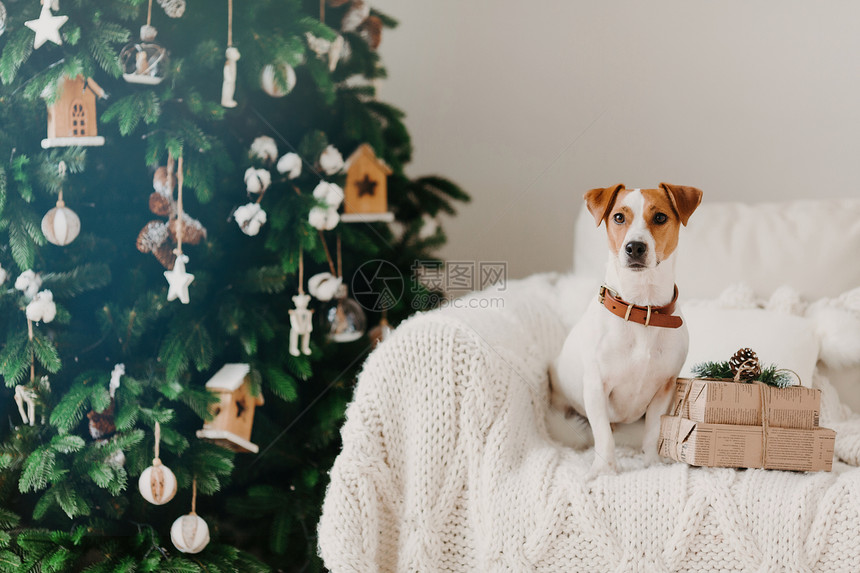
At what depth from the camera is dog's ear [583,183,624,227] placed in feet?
3.55

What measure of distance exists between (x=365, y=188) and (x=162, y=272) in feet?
1.54

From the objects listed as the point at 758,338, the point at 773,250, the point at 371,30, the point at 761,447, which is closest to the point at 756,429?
the point at 761,447

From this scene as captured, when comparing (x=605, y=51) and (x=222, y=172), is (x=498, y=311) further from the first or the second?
(x=605, y=51)

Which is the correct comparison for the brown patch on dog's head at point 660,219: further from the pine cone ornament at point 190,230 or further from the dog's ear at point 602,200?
the pine cone ornament at point 190,230

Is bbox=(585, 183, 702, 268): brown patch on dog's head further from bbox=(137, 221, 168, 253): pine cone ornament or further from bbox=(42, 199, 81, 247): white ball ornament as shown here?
bbox=(42, 199, 81, 247): white ball ornament

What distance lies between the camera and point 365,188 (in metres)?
1.51

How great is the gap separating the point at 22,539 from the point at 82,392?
316 mm

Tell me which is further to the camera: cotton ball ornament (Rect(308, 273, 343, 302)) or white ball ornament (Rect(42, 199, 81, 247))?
cotton ball ornament (Rect(308, 273, 343, 302))

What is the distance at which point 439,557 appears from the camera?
42.1 inches

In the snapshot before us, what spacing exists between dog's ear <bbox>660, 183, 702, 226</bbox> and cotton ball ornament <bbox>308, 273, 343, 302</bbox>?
0.70 m

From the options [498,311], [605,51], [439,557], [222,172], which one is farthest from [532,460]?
[605,51]

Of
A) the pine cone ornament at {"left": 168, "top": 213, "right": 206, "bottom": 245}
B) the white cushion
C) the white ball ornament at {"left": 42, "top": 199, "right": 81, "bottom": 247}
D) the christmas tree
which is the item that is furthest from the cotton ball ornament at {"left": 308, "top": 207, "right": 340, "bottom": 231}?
the white cushion

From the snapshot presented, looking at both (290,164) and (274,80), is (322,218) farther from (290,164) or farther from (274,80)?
(274,80)

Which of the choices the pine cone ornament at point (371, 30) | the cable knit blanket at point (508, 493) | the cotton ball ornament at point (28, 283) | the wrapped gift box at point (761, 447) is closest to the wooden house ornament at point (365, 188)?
the pine cone ornament at point (371, 30)
